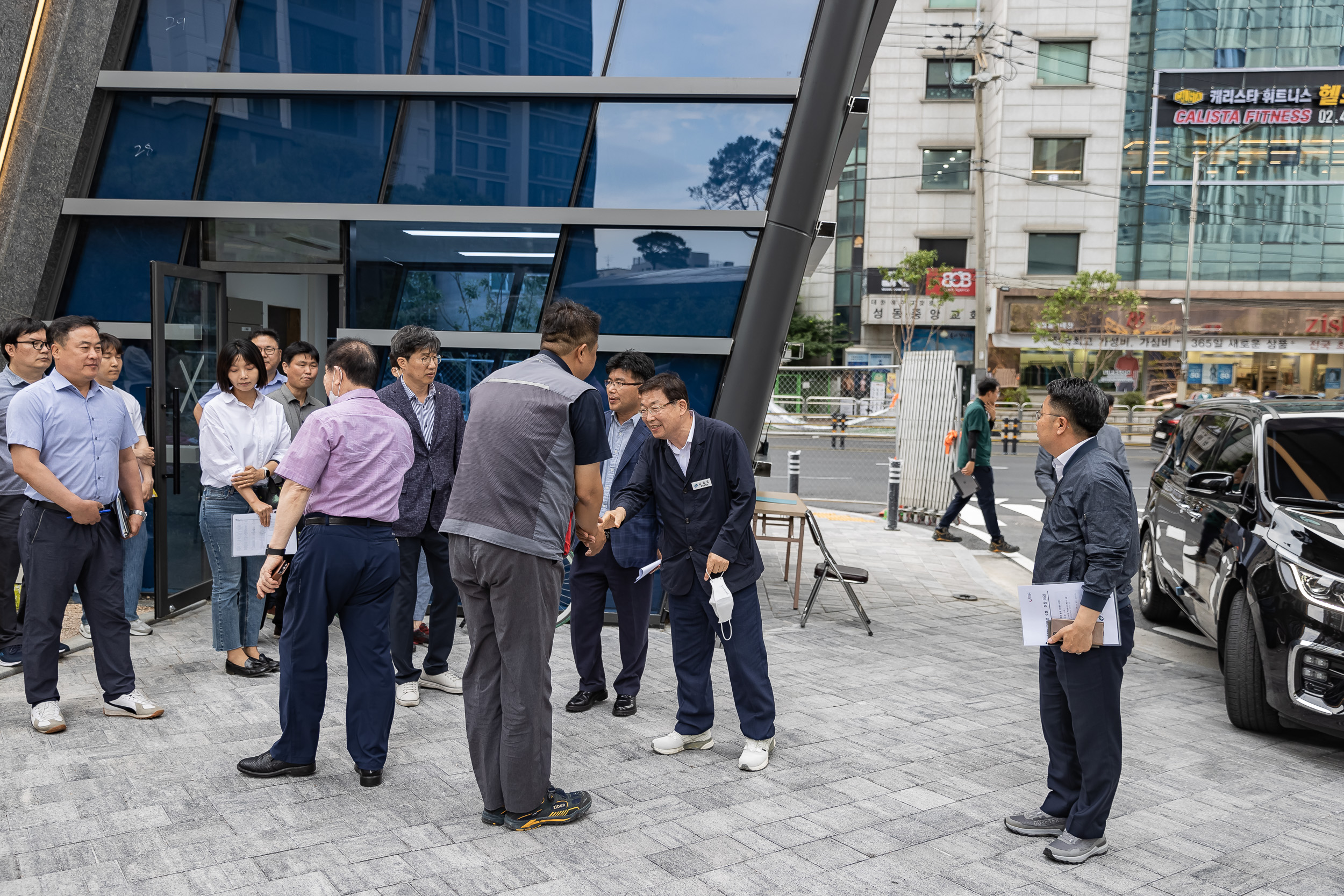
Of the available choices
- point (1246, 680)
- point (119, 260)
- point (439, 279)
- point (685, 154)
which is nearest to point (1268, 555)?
point (1246, 680)

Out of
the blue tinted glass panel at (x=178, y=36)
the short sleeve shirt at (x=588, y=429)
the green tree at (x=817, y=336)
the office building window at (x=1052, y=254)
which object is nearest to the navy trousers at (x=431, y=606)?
the short sleeve shirt at (x=588, y=429)

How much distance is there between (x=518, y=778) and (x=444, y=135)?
18.9 feet

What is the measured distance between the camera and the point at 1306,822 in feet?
13.3

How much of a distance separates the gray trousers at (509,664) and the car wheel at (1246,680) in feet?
12.6

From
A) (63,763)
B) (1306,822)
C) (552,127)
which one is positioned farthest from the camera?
(552,127)

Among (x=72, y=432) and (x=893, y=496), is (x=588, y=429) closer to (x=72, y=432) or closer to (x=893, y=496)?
(x=72, y=432)

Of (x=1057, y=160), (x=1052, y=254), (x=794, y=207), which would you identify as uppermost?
(x=1057, y=160)

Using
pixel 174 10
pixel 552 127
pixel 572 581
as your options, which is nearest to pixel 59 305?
pixel 174 10

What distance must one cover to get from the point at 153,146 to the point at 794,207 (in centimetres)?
546

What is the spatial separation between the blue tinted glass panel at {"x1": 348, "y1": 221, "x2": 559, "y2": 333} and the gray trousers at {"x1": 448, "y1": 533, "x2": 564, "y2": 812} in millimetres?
4361

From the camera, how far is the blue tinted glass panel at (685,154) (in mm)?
7461

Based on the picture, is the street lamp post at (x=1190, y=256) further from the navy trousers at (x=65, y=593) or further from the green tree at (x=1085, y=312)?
the navy trousers at (x=65, y=593)

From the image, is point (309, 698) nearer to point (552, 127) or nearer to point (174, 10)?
point (552, 127)

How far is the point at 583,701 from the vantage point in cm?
534
